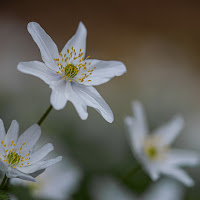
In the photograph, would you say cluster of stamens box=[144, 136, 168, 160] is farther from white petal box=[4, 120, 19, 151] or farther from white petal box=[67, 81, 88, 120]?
white petal box=[4, 120, 19, 151]

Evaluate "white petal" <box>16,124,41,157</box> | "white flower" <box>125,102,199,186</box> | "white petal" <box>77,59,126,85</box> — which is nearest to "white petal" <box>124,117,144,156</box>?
"white flower" <box>125,102,199,186</box>

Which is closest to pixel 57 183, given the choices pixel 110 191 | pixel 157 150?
pixel 110 191

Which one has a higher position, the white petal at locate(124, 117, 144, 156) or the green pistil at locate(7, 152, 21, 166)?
the white petal at locate(124, 117, 144, 156)

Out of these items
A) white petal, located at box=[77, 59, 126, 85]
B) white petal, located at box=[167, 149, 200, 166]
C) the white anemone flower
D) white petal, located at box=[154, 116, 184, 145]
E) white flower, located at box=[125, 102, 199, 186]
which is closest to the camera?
the white anemone flower

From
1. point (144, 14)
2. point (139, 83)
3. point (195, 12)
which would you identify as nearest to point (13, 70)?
point (139, 83)

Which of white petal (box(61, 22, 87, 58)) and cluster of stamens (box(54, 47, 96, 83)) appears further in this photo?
white petal (box(61, 22, 87, 58))

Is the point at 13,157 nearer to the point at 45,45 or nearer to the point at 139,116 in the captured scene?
the point at 45,45
